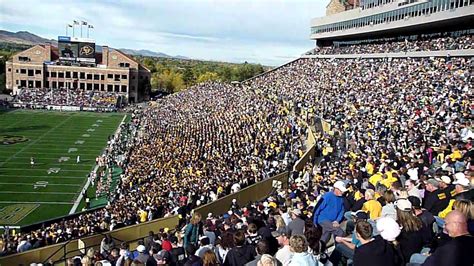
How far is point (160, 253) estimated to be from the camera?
23.7 ft

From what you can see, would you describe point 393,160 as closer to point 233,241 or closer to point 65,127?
point 233,241

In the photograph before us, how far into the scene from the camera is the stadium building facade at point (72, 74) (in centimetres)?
7488

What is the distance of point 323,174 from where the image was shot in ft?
45.1

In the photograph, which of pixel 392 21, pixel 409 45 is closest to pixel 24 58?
pixel 392 21

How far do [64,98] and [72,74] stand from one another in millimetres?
6140

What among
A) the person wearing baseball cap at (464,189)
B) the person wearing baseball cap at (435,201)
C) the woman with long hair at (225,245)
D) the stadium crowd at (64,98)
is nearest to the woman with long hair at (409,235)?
the person wearing baseball cap at (464,189)

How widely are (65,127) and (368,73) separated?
3084 cm

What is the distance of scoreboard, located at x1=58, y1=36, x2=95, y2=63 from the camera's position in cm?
7431

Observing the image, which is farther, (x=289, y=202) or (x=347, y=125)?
(x=347, y=125)

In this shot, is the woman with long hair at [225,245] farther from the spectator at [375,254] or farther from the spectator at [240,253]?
the spectator at [375,254]

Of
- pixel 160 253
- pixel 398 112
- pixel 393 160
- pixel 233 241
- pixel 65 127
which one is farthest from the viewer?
pixel 65 127

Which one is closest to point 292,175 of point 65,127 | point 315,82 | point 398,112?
point 398,112

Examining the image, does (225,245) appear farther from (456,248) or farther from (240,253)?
(456,248)

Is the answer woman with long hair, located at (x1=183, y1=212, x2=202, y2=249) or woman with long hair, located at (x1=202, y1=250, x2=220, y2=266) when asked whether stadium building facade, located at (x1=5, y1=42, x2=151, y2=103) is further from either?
woman with long hair, located at (x1=202, y1=250, x2=220, y2=266)
